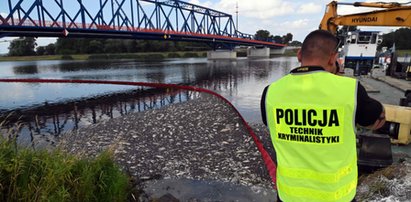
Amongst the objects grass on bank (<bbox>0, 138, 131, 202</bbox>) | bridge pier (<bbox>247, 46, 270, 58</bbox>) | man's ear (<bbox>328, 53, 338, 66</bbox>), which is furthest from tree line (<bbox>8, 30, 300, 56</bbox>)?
man's ear (<bbox>328, 53, 338, 66</bbox>)

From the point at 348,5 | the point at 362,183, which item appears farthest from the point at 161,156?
the point at 348,5

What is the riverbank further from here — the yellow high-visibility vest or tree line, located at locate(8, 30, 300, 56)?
the yellow high-visibility vest

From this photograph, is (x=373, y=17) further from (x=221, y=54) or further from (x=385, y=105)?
(x=221, y=54)

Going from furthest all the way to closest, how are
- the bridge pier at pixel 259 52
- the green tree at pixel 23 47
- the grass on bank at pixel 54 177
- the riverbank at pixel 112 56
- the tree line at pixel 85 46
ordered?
the green tree at pixel 23 47 → the bridge pier at pixel 259 52 → the tree line at pixel 85 46 → the riverbank at pixel 112 56 → the grass on bank at pixel 54 177

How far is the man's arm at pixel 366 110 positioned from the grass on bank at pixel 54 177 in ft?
13.7

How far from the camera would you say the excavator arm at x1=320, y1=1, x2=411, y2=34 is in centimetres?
1052

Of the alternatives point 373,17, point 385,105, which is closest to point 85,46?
point 373,17

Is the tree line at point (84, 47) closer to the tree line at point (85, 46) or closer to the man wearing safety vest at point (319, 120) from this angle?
the tree line at point (85, 46)

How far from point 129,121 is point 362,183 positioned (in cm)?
1017

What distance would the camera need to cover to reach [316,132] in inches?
88.3

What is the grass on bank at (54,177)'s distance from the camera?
14.3 ft

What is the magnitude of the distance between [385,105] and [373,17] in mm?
5418

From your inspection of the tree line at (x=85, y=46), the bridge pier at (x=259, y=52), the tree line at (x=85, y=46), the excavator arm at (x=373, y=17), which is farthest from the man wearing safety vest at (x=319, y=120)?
the bridge pier at (x=259, y=52)

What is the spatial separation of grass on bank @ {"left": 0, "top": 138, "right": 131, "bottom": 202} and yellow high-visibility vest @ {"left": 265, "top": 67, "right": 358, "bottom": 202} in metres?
3.60
